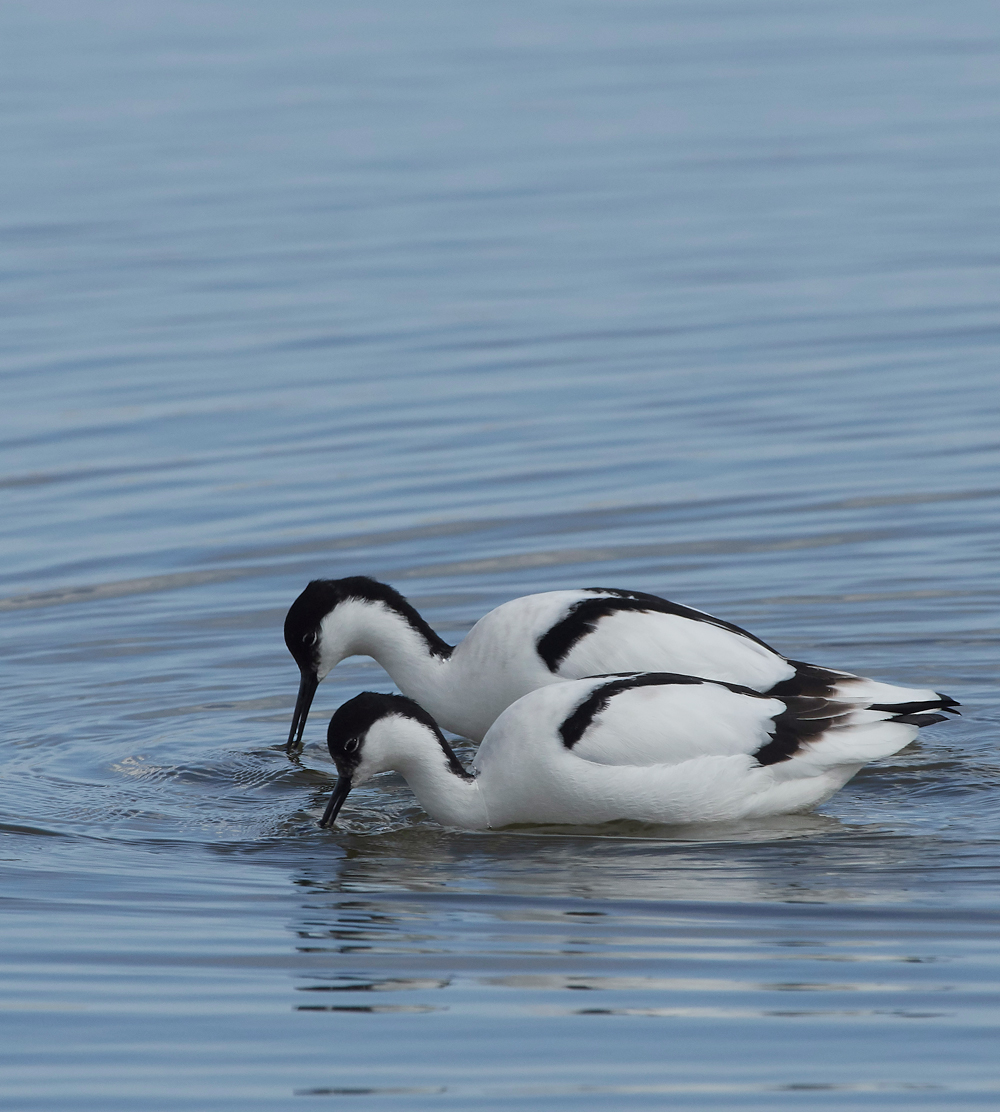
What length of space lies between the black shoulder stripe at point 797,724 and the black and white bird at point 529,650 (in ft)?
0.39

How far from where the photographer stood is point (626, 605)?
9.30 meters

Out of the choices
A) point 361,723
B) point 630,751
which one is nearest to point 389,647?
point 361,723

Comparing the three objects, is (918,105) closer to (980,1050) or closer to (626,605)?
(626,605)

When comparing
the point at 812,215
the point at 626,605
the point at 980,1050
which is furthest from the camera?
the point at 812,215

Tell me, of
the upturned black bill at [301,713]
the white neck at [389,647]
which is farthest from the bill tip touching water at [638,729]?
the upturned black bill at [301,713]

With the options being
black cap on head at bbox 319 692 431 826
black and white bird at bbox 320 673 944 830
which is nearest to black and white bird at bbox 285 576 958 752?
black and white bird at bbox 320 673 944 830

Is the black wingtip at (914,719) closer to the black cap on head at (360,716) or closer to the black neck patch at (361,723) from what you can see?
the black neck patch at (361,723)

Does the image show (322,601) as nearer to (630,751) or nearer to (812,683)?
(630,751)

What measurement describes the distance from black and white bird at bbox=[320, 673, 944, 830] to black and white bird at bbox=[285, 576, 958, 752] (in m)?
0.29

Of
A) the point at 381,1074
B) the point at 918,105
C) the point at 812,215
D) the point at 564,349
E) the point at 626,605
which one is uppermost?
the point at 918,105

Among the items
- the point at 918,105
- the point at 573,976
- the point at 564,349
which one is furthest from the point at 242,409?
the point at 918,105

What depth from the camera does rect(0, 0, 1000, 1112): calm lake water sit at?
652 cm

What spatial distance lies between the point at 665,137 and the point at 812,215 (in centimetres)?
442

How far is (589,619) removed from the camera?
367 inches
